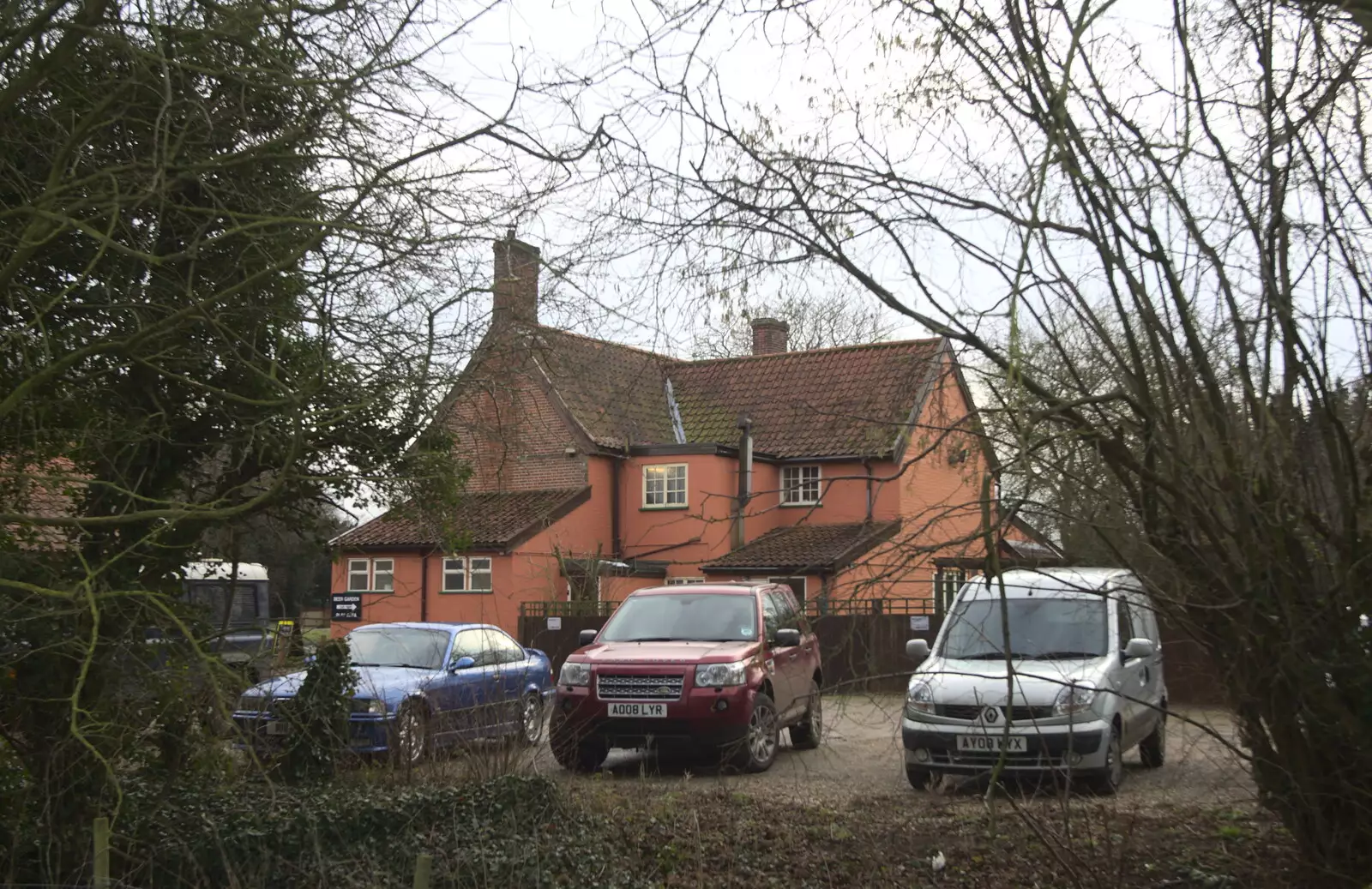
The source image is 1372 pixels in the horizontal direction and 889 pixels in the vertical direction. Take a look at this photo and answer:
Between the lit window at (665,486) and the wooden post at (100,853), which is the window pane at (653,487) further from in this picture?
the wooden post at (100,853)

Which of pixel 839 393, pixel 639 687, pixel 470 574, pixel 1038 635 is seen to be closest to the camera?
pixel 839 393

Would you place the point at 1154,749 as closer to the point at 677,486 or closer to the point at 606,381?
the point at 606,381

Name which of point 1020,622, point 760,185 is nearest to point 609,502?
point 1020,622

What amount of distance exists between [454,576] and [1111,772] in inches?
A: 927

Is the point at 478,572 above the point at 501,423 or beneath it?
beneath

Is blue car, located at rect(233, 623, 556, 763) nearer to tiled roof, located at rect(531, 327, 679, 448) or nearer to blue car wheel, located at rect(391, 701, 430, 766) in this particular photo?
blue car wheel, located at rect(391, 701, 430, 766)

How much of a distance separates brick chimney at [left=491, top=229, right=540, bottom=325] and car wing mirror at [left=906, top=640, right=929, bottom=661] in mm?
3903

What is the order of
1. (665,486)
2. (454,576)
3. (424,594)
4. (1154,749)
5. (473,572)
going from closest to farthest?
(1154,749) → (473,572) → (454,576) → (424,594) → (665,486)

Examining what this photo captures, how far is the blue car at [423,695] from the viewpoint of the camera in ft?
29.5

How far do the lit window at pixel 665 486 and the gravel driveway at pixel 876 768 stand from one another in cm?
1791

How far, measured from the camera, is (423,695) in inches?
388

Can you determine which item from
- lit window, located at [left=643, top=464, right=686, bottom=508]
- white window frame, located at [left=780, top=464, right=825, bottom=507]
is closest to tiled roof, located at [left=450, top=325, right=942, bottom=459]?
white window frame, located at [left=780, top=464, right=825, bottom=507]

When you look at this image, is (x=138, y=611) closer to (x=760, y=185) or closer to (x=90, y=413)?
(x=90, y=413)

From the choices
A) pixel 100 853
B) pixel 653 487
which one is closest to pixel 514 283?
pixel 100 853
